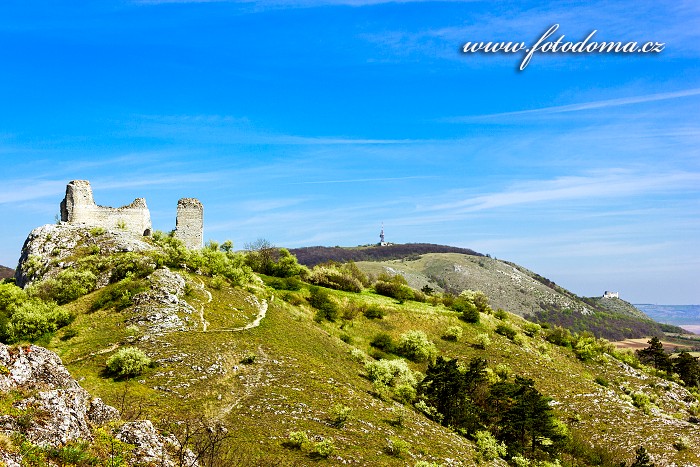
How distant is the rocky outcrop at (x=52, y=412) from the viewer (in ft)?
42.5

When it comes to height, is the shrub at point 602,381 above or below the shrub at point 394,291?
below

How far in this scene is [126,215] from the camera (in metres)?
62.7

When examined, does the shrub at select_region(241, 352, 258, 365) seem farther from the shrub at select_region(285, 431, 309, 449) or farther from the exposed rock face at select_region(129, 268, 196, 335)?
the shrub at select_region(285, 431, 309, 449)

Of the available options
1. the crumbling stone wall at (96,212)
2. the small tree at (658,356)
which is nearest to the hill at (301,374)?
the crumbling stone wall at (96,212)

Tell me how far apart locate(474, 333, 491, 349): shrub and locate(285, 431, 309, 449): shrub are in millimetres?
44024

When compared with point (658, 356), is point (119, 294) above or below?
above

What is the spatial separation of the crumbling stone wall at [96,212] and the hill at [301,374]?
428 centimetres

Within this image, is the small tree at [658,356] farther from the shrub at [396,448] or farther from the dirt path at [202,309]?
the shrub at [396,448]

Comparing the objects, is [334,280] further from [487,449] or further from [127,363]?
[127,363]

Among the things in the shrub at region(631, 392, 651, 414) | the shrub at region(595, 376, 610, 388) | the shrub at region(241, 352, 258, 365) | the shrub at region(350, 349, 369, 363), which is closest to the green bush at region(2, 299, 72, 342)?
the shrub at region(241, 352, 258, 365)

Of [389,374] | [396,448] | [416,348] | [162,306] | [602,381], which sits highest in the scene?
[162,306]

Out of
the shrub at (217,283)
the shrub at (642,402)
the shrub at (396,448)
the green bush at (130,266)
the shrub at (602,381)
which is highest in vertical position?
the green bush at (130,266)

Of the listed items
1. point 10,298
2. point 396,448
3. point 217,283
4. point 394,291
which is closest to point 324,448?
point 396,448

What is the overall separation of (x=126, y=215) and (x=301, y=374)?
136 feet
